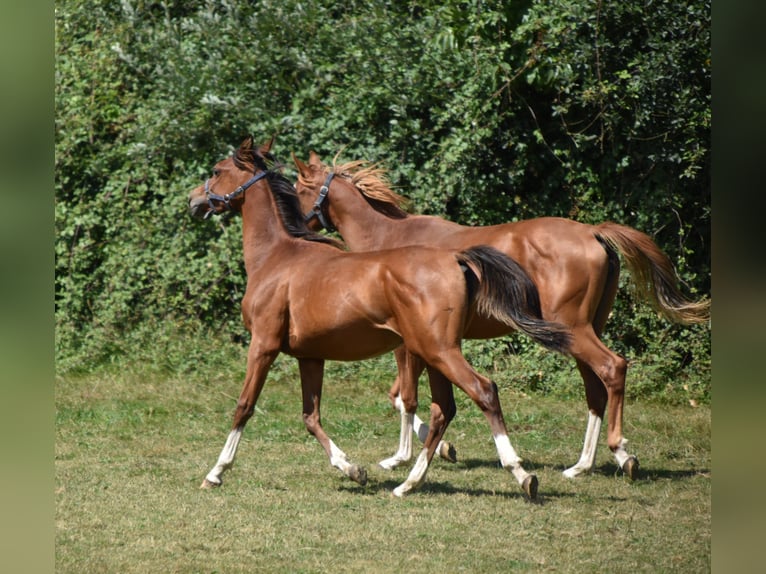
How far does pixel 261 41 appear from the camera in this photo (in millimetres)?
12031

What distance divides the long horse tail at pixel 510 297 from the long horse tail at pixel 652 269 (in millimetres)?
1438

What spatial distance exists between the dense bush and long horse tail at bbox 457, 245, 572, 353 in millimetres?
4393

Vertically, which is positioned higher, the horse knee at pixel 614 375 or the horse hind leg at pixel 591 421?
the horse knee at pixel 614 375

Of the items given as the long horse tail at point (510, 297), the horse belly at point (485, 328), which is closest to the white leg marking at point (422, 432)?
the horse belly at point (485, 328)

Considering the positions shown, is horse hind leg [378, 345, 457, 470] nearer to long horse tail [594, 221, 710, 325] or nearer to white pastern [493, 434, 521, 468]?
white pastern [493, 434, 521, 468]

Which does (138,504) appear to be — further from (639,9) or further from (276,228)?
(639,9)

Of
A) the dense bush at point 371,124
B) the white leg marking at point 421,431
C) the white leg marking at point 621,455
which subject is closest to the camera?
the white leg marking at point 621,455

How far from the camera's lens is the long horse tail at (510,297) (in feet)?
19.3

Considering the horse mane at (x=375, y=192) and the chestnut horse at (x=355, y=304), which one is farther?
the horse mane at (x=375, y=192)

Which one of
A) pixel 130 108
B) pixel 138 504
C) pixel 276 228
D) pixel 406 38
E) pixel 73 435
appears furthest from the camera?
pixel 130 108

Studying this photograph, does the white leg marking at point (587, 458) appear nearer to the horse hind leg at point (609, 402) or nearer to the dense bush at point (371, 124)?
the horse hind leg at point (609, 402)

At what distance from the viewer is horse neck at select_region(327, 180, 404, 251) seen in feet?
26.4
